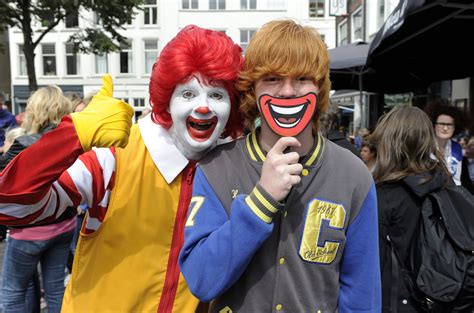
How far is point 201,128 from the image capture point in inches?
52.7

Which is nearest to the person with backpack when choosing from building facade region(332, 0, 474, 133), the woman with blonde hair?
the woman with blonde hair

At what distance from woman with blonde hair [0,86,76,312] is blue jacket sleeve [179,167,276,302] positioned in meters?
1.80

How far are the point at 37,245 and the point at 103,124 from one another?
6.05ft

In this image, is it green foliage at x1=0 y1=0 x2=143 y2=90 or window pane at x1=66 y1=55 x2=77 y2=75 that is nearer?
green foliage at x1=0 y1=0 x2=143 y2=90

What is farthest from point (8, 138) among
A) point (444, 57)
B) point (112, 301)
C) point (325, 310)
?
point (444, 57)

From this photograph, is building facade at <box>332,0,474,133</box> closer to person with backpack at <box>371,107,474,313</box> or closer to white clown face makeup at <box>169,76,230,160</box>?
person with backpack at <box>371,107,474,313</box>

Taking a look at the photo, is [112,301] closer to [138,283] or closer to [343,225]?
[138,283]

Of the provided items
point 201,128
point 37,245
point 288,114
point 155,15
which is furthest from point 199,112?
point 155,15

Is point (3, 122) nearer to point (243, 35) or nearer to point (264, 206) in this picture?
point (264, 206)

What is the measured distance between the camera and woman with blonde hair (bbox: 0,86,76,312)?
2.67 metres

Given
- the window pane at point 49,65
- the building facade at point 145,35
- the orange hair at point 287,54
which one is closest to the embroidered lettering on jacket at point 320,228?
the orange hair at point 287,54

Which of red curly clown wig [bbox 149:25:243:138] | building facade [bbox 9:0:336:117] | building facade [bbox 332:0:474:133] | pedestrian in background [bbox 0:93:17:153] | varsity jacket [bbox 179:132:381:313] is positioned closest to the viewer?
varsity jacket [bbox 179:132:381:313]

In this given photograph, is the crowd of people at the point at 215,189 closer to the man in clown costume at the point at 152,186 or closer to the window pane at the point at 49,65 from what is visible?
the man in clown costume at the point at 152,186

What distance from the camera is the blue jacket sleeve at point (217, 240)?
96 centimetres
